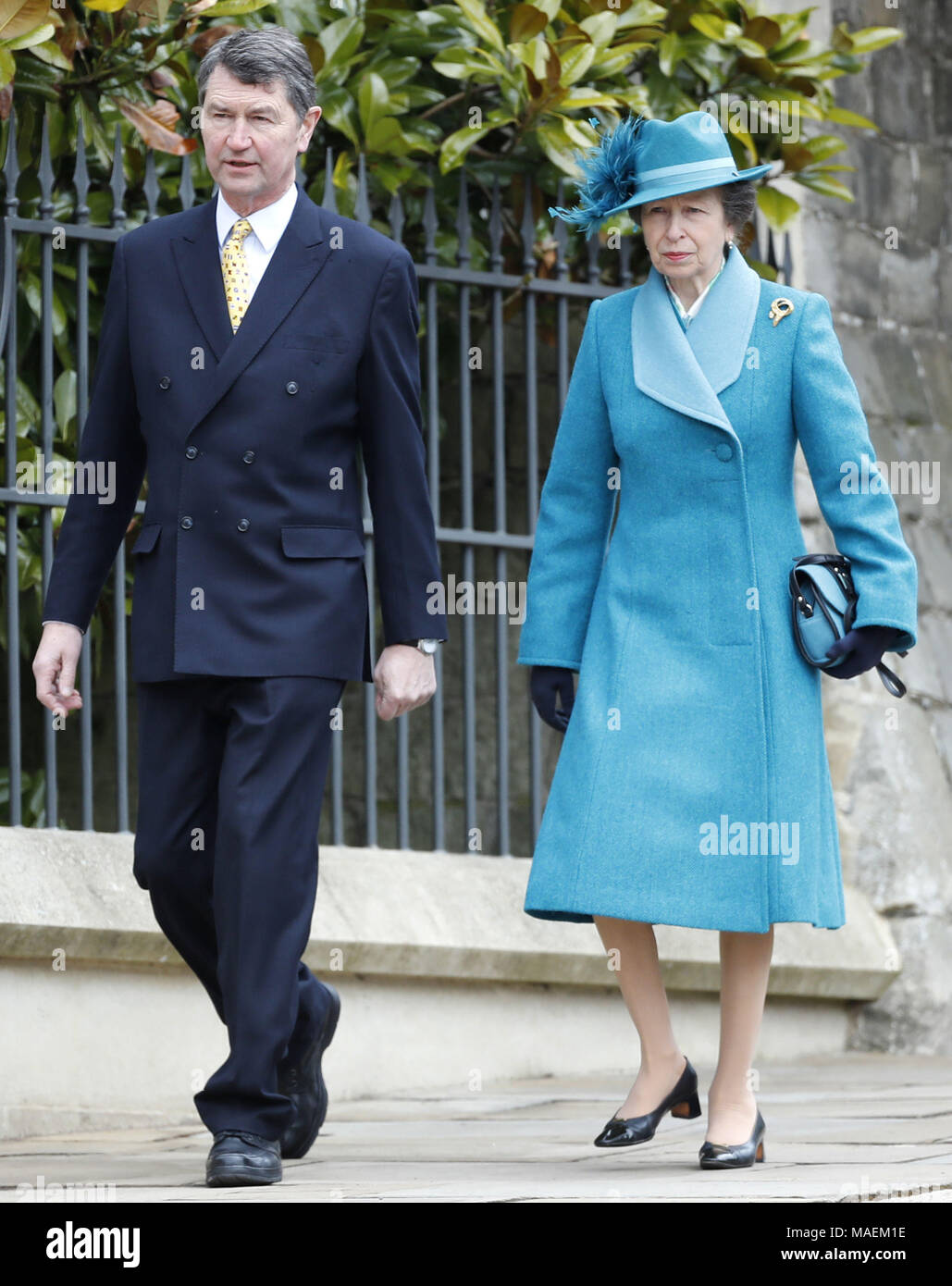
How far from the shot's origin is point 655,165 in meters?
3.98

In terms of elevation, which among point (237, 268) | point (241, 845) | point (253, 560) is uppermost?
point (237, 268)

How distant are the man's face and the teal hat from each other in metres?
0.56

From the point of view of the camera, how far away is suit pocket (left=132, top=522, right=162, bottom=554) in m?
3.89

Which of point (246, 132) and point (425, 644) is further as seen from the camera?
point (425, 644)

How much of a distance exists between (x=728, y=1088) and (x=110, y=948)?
5.31 feet

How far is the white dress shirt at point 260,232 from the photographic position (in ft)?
13.0

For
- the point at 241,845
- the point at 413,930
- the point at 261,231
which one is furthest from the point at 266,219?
the point at 413,930

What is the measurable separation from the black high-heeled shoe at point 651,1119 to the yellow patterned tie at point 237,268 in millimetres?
1538

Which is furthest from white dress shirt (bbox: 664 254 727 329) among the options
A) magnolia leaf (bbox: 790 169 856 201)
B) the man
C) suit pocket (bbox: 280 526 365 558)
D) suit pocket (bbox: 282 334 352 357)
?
magnolia leaf (bbox: 790 169 856 201)

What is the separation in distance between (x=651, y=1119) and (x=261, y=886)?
2.66 ft

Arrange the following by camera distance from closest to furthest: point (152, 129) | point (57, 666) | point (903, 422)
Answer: point (57, 666), point (152, 129), point (903, 422)

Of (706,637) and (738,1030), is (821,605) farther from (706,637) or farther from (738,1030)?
(738,1030)

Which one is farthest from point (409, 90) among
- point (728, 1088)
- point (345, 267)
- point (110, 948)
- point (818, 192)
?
point (728, 1088)

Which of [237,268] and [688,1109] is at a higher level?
[237,268]
